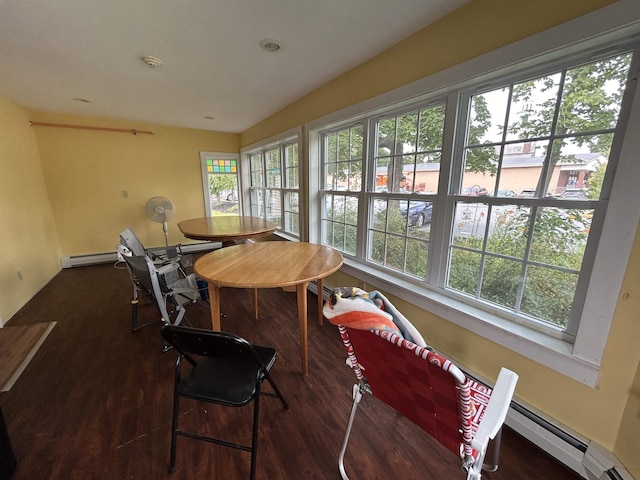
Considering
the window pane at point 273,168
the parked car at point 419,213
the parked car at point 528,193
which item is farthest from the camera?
the window pane at point 273,168

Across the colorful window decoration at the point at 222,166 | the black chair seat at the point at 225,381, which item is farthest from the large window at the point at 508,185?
the colorful window decoration at the point at 222,166

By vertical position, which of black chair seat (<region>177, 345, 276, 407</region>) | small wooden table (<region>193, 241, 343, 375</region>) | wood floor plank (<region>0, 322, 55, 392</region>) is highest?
small wooden table (<region>193, 241, 343, 375</region>)

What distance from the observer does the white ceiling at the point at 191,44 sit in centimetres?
142

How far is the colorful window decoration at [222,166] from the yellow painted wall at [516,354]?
3737 millimetres

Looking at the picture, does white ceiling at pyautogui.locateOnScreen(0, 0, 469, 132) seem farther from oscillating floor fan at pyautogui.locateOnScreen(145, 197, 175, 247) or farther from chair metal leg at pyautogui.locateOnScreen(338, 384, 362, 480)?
chair metal leg at pyautogui.locateOnScreen(338, 384, 362, 480)

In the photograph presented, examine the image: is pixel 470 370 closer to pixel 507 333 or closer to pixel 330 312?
pixel 507 333

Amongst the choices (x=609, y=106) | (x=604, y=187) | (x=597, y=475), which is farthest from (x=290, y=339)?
(x=609, y=106)

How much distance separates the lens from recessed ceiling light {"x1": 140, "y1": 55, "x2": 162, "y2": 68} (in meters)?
1.94

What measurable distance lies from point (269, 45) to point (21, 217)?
359 centimetres

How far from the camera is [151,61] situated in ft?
6.55

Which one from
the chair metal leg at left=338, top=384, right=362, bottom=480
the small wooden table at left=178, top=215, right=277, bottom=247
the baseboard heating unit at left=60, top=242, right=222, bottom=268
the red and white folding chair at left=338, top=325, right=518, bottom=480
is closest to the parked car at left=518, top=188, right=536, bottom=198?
the red and white folding chair at left=338, top=325, right=518, bottom=480

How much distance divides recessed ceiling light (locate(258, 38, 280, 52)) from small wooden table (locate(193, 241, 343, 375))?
5.10 feet

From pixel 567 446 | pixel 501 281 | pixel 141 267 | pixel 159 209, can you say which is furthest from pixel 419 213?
pixel 159 209

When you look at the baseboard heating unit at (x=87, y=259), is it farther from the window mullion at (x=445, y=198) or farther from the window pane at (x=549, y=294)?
the window pane at (x=549, y=294)
